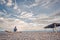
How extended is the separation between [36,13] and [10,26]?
0.83 m

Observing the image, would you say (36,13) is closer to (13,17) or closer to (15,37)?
(13,17)

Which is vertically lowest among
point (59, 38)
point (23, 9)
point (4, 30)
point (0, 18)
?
point (59, 38)

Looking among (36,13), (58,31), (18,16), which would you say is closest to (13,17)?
(18,16)

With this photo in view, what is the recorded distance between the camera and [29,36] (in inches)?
142

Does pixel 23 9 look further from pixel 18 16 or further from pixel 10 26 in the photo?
pixel 10 26

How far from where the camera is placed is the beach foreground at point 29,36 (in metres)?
3.56

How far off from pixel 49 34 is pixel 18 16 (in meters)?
1.02

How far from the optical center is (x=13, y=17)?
3.61 meters

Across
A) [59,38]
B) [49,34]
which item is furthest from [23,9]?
[59,38]

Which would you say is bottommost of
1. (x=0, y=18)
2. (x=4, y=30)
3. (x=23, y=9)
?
(x=4, y=30)

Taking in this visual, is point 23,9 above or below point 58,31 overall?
above

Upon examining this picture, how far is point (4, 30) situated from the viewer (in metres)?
3.56

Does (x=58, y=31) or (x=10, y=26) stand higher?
(x=10, y=26)

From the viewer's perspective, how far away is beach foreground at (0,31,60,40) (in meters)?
3.56
